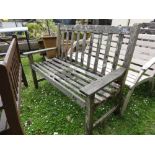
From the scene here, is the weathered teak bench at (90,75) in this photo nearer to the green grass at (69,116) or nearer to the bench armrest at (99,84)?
the bench armrest at (99,84)

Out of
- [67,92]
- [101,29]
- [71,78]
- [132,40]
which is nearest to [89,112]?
[67,92]

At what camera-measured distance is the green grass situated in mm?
2354

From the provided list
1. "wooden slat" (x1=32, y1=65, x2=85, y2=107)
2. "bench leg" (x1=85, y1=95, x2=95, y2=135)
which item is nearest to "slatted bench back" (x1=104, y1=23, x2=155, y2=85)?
"wooden slat" (x1=32, y1=65, x2=85, y2=107)

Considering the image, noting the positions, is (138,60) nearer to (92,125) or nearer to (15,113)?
(92,125)

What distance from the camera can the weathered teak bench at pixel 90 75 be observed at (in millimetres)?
1849

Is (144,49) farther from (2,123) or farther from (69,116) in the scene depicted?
(2,123)

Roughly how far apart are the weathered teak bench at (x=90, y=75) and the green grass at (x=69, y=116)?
25cm

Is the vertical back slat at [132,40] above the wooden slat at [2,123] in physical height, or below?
above

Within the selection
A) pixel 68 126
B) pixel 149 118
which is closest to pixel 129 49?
pixel 149 118

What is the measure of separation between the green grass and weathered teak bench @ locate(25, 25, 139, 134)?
25 cm

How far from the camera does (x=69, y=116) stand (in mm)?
2625

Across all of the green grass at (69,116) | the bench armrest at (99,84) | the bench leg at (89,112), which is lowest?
the green grass at (69,116)

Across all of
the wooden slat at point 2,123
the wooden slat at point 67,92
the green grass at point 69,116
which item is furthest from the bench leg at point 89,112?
the wooden slat at point 2,123

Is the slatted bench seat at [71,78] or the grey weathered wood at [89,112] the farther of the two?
the slatted bench seat at [71,78]
